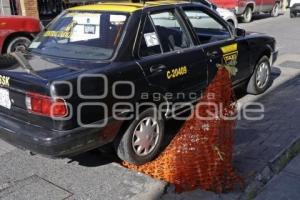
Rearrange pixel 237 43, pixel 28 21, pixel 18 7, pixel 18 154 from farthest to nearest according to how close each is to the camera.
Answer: pixel 18 7
pixel 28 21
pixel 237 43
pixel 18 154

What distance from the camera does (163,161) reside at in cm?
419

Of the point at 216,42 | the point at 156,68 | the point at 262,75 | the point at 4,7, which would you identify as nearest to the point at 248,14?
the point at 4,7

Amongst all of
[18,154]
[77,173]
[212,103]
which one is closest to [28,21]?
[18,154]

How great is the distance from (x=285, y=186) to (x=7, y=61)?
2.95m

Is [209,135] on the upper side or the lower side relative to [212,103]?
lower

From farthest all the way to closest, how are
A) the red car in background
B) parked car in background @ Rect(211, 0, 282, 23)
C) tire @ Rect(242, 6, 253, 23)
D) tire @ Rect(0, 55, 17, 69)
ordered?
tire @ Rect(242, 6, 253, 23) → parked car in background @ Rect(211, 0, 282, 23) → the red car in background → tire @ Rect(0, 55, 17, 69)

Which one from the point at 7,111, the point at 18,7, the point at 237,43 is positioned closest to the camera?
the point at 7,111

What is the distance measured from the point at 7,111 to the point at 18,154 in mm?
808

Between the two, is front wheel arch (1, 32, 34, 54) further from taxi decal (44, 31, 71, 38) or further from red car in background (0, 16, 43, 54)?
taxi decal (44, 31, 71, 38)

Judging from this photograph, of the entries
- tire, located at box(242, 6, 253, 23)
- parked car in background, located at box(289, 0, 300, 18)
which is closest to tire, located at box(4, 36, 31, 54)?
tire, located at box(242, 6, 253, 23)

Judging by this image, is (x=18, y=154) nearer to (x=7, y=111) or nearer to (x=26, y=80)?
(x=7, y=111)

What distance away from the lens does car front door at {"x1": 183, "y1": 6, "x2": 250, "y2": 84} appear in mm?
4983

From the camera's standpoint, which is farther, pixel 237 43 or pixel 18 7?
pixel 18 7

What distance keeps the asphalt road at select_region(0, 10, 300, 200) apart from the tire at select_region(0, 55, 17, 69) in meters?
1.05
